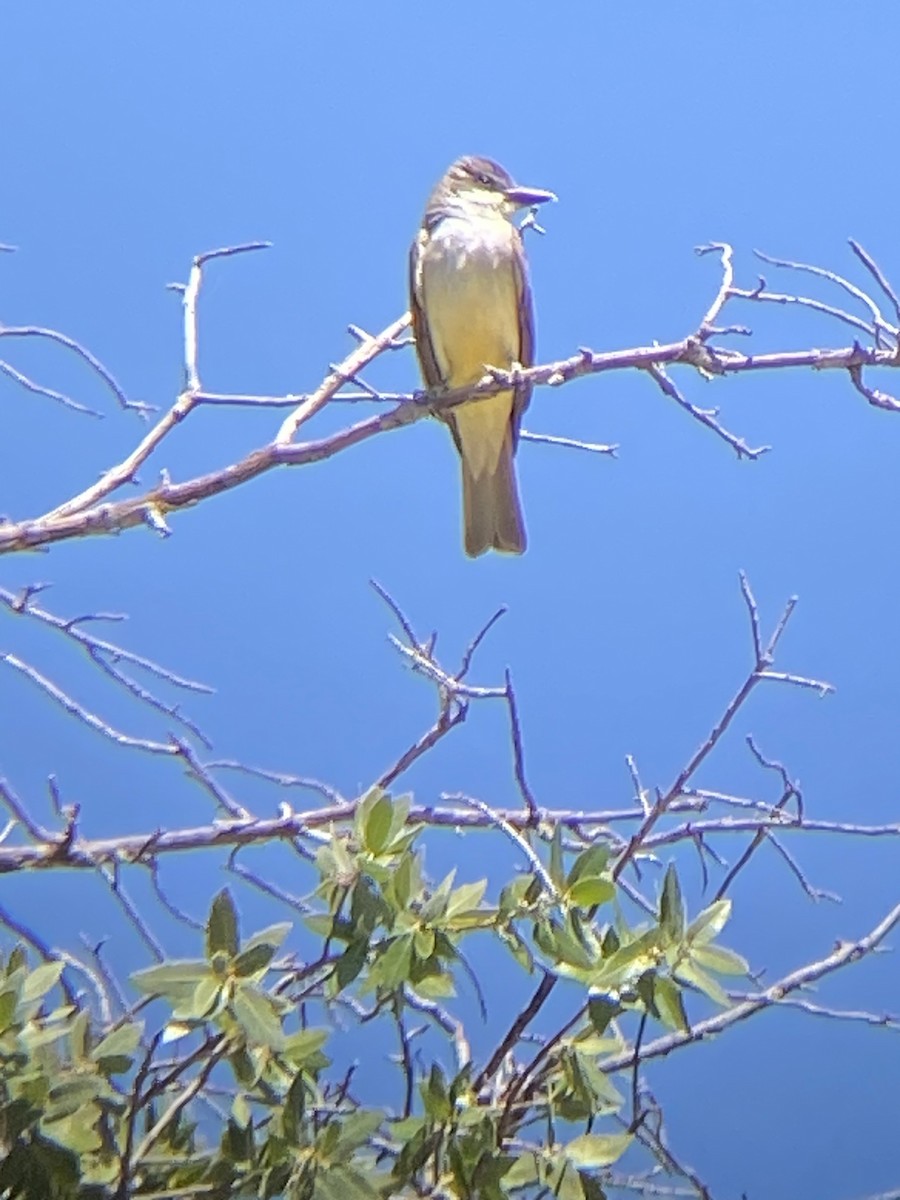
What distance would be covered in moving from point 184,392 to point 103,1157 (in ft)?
3.05

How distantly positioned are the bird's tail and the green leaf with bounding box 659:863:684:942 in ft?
5.96

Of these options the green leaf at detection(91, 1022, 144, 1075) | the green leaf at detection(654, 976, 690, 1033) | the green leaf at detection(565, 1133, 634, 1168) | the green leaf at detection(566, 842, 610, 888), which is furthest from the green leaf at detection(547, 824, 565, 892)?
the green leaf at detection(91, 1022, 144, 1075)

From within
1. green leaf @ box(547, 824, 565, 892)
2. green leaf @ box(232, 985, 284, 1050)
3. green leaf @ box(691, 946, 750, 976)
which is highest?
green leaf @ box(547, 824, 565, 892)

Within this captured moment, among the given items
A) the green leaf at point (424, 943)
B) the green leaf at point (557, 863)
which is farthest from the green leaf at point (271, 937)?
the green leaf at point (557, 863)

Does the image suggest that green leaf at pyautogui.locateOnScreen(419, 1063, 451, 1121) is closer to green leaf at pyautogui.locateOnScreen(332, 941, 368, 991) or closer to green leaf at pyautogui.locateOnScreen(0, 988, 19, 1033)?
green leaf at pyautogui.locateOnScreen(332, 941, 368, 991)

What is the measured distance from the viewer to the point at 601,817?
6.21ft

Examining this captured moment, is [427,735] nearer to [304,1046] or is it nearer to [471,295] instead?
[304,1046]

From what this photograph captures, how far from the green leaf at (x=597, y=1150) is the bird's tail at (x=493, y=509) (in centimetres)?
185

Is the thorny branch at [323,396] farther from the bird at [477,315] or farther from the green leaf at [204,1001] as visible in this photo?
the bird at [477,315]

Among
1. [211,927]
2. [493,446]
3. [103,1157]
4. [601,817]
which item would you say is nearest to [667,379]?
[601,817]

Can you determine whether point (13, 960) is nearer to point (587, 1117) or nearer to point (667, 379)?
point (587, 1117)

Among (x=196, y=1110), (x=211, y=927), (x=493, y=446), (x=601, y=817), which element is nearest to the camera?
(x=211, y=927)

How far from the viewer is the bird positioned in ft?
11.0

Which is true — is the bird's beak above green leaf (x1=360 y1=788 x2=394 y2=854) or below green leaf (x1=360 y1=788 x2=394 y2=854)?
above
